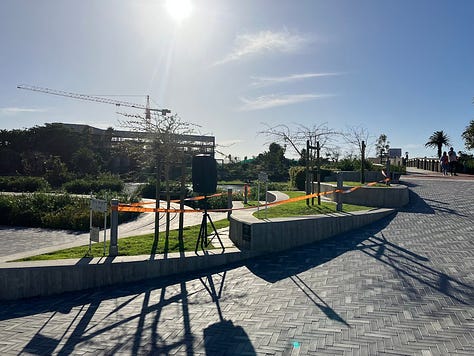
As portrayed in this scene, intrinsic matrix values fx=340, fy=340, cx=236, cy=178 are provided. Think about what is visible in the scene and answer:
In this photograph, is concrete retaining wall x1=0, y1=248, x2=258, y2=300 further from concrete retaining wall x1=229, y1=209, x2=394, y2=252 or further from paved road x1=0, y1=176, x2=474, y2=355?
concrete retaining wall x1=229, y1=209, x2=394, y2=252

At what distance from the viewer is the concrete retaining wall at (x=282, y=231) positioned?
7586mm

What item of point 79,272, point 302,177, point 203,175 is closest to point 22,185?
point 302,177

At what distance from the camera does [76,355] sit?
3.66 meters

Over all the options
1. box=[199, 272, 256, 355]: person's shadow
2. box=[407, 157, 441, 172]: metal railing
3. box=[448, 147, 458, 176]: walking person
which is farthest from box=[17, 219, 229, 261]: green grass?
box=[407, 157, 441, 172]: metal railing

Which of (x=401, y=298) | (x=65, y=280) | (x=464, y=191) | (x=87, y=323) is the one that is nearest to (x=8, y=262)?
(x=65, y=280)

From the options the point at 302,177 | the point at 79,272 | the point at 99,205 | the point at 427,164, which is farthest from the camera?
the point at 427,164

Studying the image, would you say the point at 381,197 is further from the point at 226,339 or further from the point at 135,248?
the point at 226,339

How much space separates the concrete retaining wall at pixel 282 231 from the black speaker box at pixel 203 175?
1.18 meters

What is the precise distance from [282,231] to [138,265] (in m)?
3.33

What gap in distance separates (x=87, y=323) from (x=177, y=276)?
207cm

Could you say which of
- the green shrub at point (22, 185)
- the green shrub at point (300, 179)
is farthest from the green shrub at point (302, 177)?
the green shrub at point (22, 185)

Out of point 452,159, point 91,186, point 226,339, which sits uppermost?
point 452,159

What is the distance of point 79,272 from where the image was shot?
19.0 ft

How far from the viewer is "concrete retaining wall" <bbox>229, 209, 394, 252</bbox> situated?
759cm
